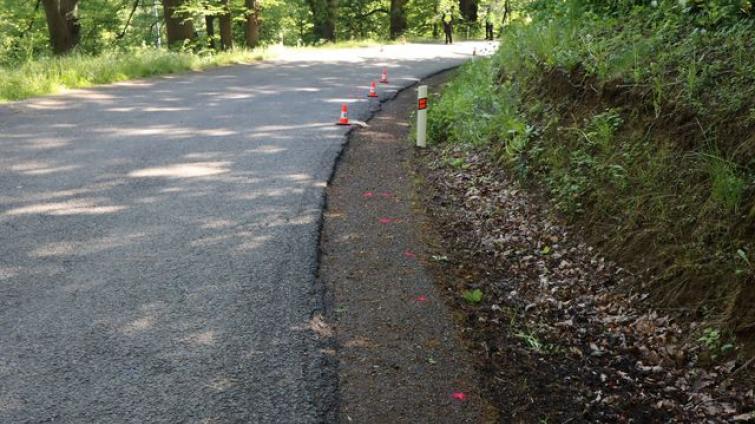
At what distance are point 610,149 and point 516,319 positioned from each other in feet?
7.01

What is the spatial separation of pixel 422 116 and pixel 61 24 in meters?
16.2

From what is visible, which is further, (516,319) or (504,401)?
(516,319)

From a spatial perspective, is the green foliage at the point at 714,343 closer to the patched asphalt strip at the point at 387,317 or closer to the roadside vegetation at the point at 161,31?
the patched asphalt strip at the point at 387,317

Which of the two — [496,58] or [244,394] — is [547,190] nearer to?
[244,394]

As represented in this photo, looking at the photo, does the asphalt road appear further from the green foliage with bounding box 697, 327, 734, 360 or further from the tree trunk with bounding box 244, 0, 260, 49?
the tree trunk with bounding box 244, 0, 260, 49

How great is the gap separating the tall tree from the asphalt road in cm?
1141

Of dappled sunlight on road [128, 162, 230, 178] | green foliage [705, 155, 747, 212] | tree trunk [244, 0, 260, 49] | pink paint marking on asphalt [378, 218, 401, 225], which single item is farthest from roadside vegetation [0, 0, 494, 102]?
green foliage [705, 155, 747, 212]

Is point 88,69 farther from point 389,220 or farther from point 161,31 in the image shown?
point 161,31

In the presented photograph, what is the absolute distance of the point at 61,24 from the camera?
20.6 m

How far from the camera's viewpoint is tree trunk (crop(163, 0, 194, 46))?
22172 millimetres

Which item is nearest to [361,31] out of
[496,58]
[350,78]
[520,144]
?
[350,78]

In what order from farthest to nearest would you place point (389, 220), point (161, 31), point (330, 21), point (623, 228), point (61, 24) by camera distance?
point (161, 31) < point (330, 21) < point (61, 24) < point (389, 220) < point (623, 228)

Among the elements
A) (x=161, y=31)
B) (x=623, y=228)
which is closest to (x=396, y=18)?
(x=161, y=31)

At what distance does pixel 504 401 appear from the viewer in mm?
3596
